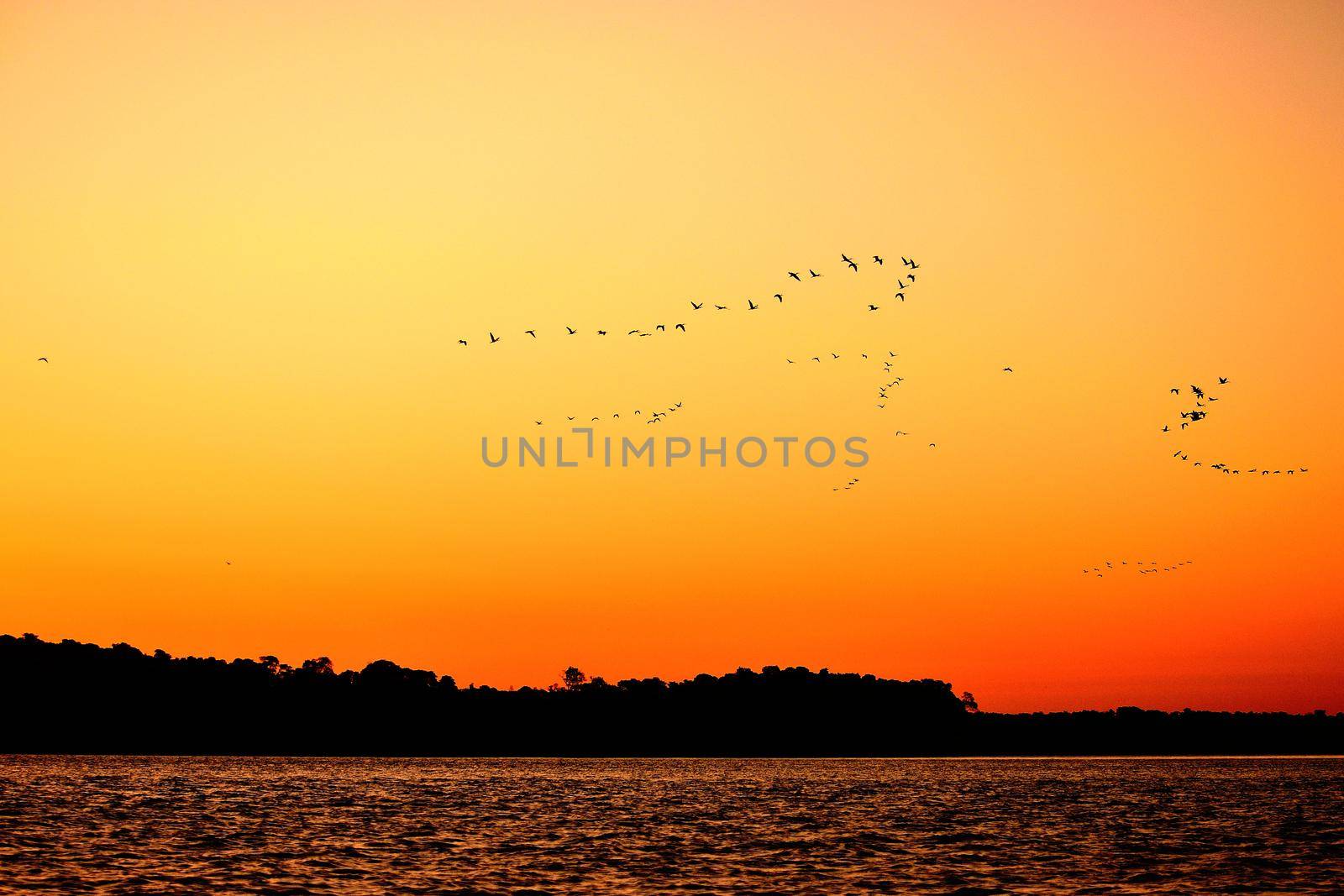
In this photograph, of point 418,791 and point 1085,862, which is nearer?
point 1085,862

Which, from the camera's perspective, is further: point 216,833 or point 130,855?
point 216,833

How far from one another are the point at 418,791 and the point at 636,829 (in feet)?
187

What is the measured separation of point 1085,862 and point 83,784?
349ft

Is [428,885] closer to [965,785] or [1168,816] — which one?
[1168,816]

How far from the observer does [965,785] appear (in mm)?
164500

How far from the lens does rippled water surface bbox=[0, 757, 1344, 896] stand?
55094 millimetres

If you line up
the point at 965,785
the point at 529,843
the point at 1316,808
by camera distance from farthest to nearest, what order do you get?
the point at 965,785, the point at 1316,808, the point at 529,843

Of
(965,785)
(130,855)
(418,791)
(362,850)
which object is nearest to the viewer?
(130,855)

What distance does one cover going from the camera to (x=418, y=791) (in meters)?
134

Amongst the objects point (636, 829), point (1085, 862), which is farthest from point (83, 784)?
point (1085, 862)

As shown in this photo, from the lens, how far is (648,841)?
74.3 meters

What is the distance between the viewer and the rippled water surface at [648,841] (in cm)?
5509

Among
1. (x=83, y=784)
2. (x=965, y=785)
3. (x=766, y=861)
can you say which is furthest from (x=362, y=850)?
(x=965, y=785)

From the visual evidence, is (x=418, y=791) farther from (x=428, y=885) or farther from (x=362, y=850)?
(x=428, y=885)
